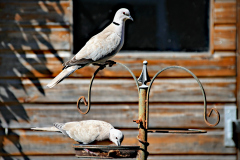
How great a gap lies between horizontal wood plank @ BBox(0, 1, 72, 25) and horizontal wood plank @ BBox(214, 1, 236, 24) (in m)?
1.43

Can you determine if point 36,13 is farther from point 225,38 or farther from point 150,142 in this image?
point 225,38

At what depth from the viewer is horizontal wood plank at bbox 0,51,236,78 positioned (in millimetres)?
3547

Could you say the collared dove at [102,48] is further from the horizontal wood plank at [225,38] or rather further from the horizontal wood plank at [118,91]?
the horizontal wood plank at [225,38]

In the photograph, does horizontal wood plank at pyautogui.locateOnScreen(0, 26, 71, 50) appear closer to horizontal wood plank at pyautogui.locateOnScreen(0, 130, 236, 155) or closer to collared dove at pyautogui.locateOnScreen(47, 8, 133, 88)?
horizontal wood plank at pyautogui.locateOnScreen(0, 130, 236, 155)

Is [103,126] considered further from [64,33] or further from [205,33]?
[205,33]

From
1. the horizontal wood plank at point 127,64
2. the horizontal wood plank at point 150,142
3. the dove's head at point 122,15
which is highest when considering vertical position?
the dove's head at point 122,15

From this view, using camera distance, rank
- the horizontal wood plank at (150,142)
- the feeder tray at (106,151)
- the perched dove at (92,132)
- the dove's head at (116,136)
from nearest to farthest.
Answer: the feeder tray at (106,151) → the dove's head at (116,136) → the perched dove at (92,132) → the horizontal wood plank at (150,142)

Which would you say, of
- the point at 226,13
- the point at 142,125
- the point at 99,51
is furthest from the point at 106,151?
the point at 226,13

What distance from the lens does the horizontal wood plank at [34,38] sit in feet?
11.8

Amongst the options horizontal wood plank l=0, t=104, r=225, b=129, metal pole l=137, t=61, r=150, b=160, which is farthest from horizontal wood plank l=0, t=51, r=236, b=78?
metal pole l=137, t=61, r=150, b=160

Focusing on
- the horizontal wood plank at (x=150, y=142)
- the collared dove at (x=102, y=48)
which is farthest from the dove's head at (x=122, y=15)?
the horizontal wood plank at (x=150, y=142)

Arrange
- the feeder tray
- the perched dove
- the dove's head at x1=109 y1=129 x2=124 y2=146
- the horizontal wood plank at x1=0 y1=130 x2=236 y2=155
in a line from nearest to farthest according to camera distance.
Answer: the feeder tray → the dove's head at x1=109 y1=129 x2=124 y2=146 → the perched dove → the horizontal wood plank at x1=0 y1=130 x2=236 y2=155

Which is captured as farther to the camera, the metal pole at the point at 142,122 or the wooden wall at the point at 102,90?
the wooden wall at the point at 102,90

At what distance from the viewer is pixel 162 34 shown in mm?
3705
